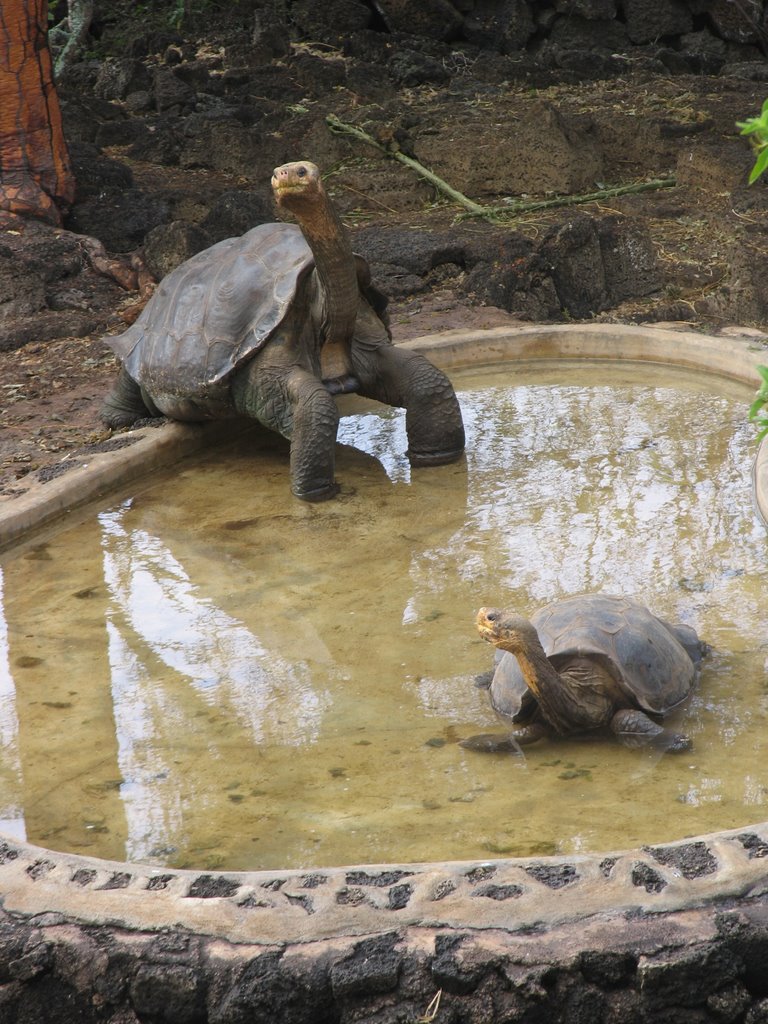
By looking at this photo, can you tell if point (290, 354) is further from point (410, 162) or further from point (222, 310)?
point (410, 162)

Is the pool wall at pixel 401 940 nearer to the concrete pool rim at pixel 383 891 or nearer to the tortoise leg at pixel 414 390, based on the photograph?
the concrete pool rim at pixel 383 891

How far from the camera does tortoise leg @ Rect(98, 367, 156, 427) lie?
6.05m

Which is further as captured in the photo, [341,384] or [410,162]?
[410,162]

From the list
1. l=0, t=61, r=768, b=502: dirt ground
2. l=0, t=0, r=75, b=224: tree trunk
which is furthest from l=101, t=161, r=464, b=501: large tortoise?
l=0, t=0, r=75, b=224: tree trunk

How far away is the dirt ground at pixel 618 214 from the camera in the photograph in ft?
20.5

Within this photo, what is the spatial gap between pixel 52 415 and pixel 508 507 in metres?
2.53

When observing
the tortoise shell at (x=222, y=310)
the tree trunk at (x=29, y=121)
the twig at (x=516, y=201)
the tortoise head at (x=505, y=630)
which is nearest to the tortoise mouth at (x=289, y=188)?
the tortoise shell at (x=222, y=310)

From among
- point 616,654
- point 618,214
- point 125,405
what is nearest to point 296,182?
point 125,405

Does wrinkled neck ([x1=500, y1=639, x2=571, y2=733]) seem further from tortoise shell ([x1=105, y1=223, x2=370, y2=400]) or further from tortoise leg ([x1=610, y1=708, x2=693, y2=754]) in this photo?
tortoise shell ([x1=105, y1=223, x2=370, y2=400])

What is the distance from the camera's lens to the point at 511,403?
6.14 metres

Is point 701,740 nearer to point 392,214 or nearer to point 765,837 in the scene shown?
point 765,837

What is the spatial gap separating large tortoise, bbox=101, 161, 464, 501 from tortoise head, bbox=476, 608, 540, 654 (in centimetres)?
226

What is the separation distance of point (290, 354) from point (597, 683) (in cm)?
263

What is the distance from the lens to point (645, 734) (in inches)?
126
